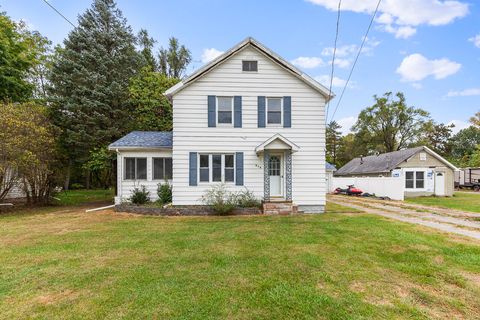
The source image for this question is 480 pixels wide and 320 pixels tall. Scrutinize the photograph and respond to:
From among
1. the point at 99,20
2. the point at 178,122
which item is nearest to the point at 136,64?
the point at 99,20

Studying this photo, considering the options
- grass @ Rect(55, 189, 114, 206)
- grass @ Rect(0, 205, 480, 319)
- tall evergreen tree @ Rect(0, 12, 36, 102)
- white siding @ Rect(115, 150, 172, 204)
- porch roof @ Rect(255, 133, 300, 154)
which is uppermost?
tall evergreen tree @ Rect(0, 12, 36, 102)

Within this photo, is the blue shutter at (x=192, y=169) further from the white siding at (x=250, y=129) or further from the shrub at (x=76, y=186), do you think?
the shrub at (x=76, y=186)

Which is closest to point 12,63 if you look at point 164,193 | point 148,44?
point 148,44

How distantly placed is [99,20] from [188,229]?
708 inches

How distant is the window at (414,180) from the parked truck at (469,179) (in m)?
13.5

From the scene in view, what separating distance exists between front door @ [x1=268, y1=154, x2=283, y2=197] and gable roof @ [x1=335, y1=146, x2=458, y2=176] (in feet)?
45.3

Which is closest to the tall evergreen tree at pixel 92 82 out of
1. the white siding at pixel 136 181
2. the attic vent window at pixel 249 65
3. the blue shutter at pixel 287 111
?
the white siding at pixel 136 181

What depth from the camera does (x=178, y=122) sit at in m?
11.7

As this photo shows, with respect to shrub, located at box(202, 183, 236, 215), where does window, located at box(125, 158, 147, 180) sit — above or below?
above

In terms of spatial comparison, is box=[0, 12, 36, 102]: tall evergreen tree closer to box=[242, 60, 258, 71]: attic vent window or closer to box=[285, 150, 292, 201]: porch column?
box=[242, 60, 258, 71]: attic vent window

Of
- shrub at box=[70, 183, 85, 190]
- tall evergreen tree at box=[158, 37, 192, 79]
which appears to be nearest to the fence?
tall evergreen tree at box=[158, 37, 192, 79]

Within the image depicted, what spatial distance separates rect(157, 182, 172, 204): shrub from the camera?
12516 millimetres

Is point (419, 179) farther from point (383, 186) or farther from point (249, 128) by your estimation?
point (249, 128)

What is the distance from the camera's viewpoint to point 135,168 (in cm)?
1288
